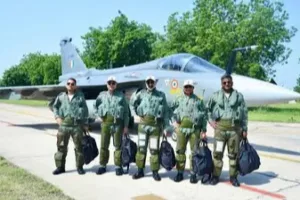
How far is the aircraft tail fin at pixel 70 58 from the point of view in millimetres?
21469

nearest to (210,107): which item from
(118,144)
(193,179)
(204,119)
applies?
(204,119)

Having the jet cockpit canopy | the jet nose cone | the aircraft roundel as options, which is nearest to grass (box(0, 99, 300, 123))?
the jet cockpit canopy

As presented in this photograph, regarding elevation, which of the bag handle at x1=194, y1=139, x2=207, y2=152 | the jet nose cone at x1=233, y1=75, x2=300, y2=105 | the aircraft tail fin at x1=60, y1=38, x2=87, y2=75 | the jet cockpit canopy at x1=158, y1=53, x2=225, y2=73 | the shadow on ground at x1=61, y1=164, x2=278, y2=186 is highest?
Answer: the aircraft tail fin at x1=60, y1=38, x2=87, y2=75

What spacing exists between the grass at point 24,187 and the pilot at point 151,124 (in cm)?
160

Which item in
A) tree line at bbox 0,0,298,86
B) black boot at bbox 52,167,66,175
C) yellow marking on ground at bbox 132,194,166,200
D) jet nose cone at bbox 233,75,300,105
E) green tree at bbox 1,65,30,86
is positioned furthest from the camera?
green tree at bbox 1,65,30,86

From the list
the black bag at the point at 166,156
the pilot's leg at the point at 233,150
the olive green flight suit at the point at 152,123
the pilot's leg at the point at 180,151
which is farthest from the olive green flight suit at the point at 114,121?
the pilot's leg at the point at 233,150

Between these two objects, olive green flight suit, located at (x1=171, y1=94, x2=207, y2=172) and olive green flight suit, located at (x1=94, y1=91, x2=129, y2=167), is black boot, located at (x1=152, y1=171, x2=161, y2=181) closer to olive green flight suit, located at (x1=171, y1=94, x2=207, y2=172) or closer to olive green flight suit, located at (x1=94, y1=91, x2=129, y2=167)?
olive green flight suit, located at (x1=171, y1=94, x2=207, y2=172)

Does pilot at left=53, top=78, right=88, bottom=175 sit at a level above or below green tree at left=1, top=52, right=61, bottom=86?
below

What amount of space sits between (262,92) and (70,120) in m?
4.70

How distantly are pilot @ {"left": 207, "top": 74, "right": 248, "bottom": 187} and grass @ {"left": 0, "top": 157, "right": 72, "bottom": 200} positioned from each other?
260cm

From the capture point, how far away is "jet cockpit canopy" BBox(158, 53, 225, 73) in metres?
10.8

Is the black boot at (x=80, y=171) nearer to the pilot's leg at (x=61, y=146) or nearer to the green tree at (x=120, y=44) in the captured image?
the pilot's leg at (x=61, y=146)

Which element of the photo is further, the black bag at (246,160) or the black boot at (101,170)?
the black boot at (101,170)

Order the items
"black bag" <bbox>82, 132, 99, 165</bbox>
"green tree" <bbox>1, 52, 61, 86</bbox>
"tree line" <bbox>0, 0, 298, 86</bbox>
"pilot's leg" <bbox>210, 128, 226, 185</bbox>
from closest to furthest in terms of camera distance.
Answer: "pilot's leg" <bbox>210, 128, 226, 185</bbox>
"black bag" <bbox>82, 132, 99, 165</bbox>
"tree line" <bbox>0, 0, 298, 86</bbox>
"green tree" <bbox>1, 52, 61, 86</bbox>
